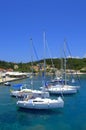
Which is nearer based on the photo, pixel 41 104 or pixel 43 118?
pixel 43 118

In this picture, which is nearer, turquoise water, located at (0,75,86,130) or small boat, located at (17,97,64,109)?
turquoise water, located at (0,75,86,130)

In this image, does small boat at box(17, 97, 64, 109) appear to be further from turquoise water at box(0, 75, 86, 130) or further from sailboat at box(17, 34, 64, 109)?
turquoise water at box(0, 75, 86, 130)

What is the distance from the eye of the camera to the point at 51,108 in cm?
3959

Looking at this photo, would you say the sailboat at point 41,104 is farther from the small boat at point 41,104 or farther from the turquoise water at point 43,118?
the turquoise water at point 43,118

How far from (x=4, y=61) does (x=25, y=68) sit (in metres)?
17.8

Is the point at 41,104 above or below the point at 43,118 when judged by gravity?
above

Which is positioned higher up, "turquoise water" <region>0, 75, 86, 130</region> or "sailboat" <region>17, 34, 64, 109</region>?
"sailboat" <region>17, 34, 64, 109</region>

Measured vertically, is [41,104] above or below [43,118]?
above

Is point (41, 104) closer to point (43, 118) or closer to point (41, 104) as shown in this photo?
point (41, 104)

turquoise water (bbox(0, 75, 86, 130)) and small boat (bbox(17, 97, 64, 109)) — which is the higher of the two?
small boat (bbox(17, 97, 64, 109))

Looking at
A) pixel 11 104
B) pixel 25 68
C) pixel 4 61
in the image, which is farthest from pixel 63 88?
pixel 4 61

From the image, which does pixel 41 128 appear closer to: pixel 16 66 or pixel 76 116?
pixel 76 116

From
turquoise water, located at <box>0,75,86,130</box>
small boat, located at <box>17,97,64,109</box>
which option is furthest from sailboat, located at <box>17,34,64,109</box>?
turquoise water, located at <box>0,75,86,130</box>

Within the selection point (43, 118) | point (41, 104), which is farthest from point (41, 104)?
point (43, 118)
